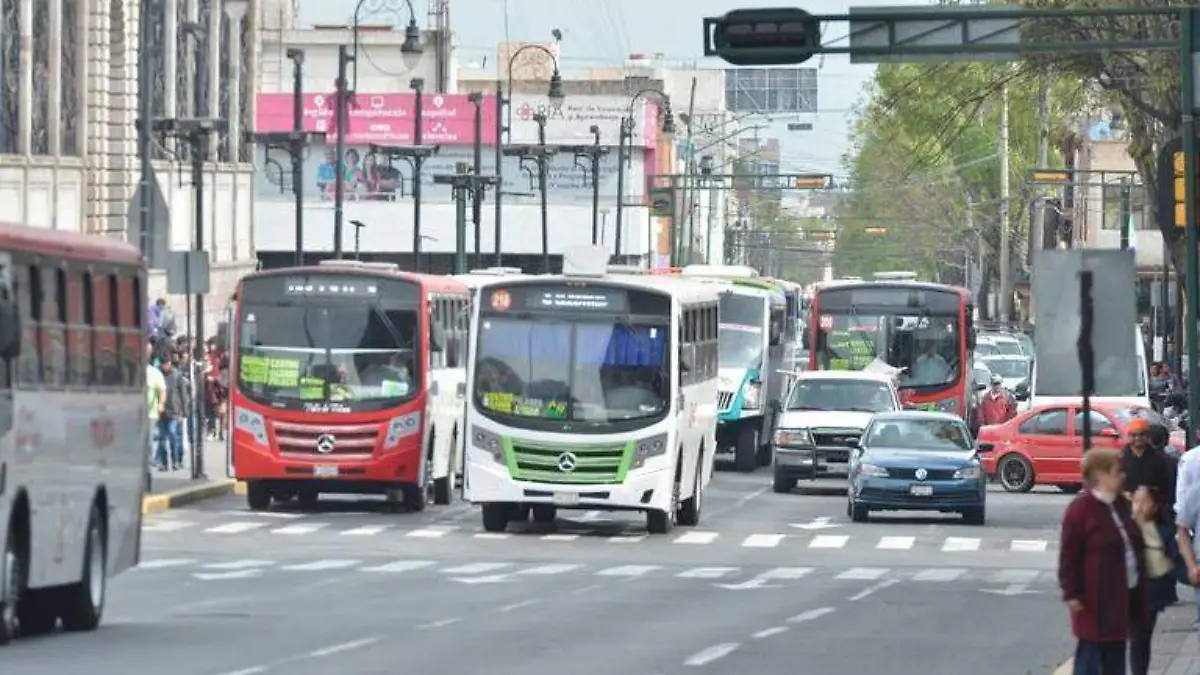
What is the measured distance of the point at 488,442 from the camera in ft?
116

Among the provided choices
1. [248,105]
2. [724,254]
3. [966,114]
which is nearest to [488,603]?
[966,114]

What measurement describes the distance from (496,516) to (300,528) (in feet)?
7.73

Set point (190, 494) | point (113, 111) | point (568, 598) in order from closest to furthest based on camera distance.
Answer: point (568, 598) < point (190, 494) < point (113, 111)

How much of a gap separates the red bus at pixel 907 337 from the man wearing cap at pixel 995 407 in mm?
821

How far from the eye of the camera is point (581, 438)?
116ft

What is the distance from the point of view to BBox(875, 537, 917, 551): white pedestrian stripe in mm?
35844

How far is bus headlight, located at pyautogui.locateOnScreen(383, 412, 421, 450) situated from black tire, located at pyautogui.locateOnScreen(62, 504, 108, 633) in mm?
16604

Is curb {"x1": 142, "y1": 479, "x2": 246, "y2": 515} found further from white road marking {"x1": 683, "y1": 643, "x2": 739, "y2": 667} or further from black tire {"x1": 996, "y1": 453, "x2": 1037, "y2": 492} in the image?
white road marking {"x1": 683, "y1": 643, "x2": 739, "y2": 667}

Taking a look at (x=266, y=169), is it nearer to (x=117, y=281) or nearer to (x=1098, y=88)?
(x=1098, y=88)

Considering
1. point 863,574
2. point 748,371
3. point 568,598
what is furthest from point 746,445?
point 568,598

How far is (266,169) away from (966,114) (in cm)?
8103

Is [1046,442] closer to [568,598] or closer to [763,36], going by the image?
[763,36]

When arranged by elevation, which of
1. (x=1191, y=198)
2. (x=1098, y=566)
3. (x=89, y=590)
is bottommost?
(x=89, y=590)

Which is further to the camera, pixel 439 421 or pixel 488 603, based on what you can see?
pixel 439 421
